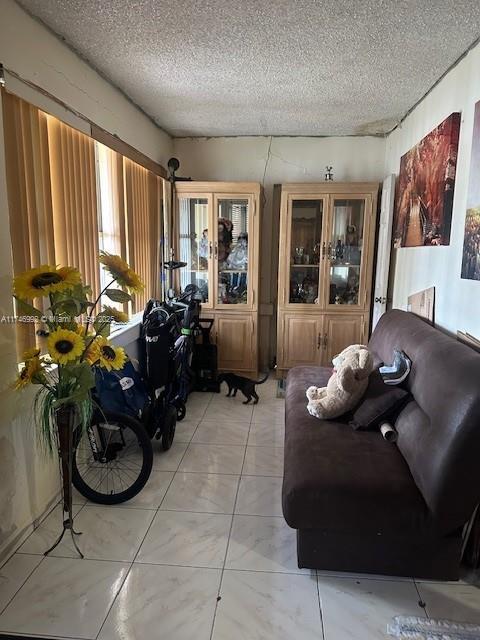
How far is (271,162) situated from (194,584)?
381 centimetres

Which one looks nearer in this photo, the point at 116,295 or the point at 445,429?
the point at 445,429

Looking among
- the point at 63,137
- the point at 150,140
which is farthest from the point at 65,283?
the point at 150,140

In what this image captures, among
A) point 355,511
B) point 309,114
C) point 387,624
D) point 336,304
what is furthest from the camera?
point 336,304

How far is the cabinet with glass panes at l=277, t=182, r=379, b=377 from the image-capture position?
3.91 m

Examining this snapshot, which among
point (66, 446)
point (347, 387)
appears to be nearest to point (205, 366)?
point (347, 387)

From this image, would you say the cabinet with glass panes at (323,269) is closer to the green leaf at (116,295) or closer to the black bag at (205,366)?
the black bag at (205,366)

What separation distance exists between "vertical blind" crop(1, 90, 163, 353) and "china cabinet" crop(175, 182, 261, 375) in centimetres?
76

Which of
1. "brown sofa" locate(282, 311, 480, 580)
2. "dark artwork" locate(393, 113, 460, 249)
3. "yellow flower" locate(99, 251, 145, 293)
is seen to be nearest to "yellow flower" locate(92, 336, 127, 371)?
"yellow flower" locate(99, 251, 145, 293)

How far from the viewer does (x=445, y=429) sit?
1.56 meters

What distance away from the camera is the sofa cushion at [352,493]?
1.60 m

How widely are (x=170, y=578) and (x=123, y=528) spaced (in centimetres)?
41

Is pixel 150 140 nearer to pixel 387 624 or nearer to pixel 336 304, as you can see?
pixel 336 304

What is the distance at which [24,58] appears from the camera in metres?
1.92

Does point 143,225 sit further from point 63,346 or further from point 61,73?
point 63,346
